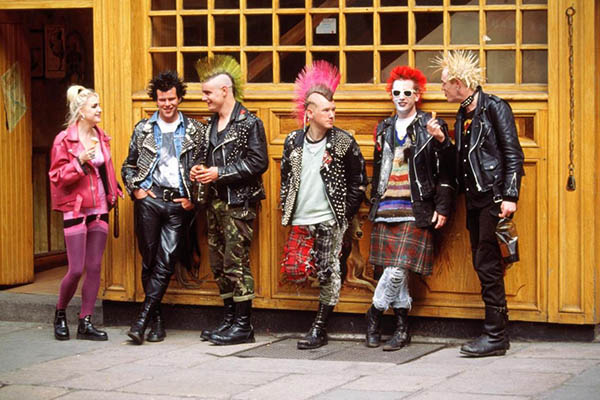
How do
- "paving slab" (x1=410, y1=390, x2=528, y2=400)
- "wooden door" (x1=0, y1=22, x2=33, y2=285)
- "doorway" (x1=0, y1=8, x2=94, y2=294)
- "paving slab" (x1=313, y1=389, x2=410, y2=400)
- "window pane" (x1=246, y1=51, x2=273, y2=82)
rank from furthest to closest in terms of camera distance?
1. "doorway" (x1=0, y1=8, x2=94, y2=294)
2. "wooden door" (x1=0, y1=22, x2=33, y2=285)
3. "window pane" (x1=246, y1=51, x2=273, y2=82)
4. "paving slab" (x1=313, y1=389, x2=410, y2=400)
5. "paving slab" (x1=410, y1=390, x2=528, y2=400)

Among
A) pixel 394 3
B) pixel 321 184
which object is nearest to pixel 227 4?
pixel 394 3

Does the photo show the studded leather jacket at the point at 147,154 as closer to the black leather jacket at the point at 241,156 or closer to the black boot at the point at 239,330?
the black leather jacket at the point at 241,156

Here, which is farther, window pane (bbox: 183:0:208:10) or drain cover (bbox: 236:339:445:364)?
window pane (bbox: 183:0:208:10)

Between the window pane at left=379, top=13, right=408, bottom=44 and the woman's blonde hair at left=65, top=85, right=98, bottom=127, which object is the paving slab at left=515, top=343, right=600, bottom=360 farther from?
the woman's blonde hair at left=65, top=85, right=98, bottom=127

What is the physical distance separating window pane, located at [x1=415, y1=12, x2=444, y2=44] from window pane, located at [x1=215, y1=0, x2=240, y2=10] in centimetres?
158

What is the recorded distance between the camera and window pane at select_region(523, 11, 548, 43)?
9453mm

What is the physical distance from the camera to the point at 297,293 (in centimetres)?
1002

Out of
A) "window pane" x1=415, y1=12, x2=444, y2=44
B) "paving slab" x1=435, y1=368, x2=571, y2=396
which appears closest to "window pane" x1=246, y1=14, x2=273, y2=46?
"window pane" x1=415, y1=12, x2=444, y2=44

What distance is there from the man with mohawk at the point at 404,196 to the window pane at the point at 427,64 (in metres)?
0.37

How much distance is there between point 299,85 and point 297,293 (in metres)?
1.73

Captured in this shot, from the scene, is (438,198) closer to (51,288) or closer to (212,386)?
(212,386)

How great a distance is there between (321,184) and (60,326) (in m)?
2.57

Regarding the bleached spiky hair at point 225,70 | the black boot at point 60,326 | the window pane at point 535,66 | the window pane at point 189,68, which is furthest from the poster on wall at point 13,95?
the window pane at point 535,66

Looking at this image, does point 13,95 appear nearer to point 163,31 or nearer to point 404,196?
point 163,31
